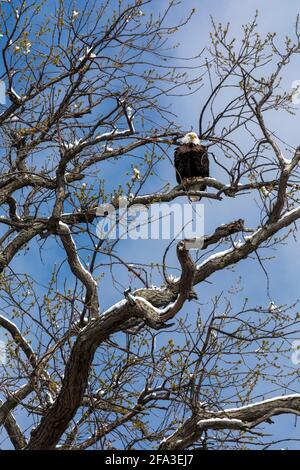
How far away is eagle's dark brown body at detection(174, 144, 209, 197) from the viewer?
9.07m

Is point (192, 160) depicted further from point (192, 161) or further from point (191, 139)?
point (191, 139)

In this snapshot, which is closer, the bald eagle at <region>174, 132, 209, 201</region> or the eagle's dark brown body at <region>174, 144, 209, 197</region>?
the bald eagle at <region>174, 132, 209, 201</region>

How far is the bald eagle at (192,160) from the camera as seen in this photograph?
895 centimetres

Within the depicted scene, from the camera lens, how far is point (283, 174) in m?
7.00

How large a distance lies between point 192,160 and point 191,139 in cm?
28

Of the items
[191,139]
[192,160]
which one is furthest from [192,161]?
[191,139]

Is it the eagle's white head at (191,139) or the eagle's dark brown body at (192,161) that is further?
the eagle's dark brown body at (192,161)

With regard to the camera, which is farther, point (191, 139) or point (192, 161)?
point (192, 161)

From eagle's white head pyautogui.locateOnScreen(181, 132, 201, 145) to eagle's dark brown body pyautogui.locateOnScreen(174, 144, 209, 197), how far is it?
69 mm

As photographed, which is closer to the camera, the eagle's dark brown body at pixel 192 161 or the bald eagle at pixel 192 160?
the bald eagle at pixel 192 160

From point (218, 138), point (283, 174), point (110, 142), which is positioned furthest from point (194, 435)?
point (110, 142)

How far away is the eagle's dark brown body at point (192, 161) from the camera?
907 centimetres

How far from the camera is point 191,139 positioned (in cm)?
905

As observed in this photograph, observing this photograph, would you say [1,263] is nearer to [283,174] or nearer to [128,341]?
[128,341]
